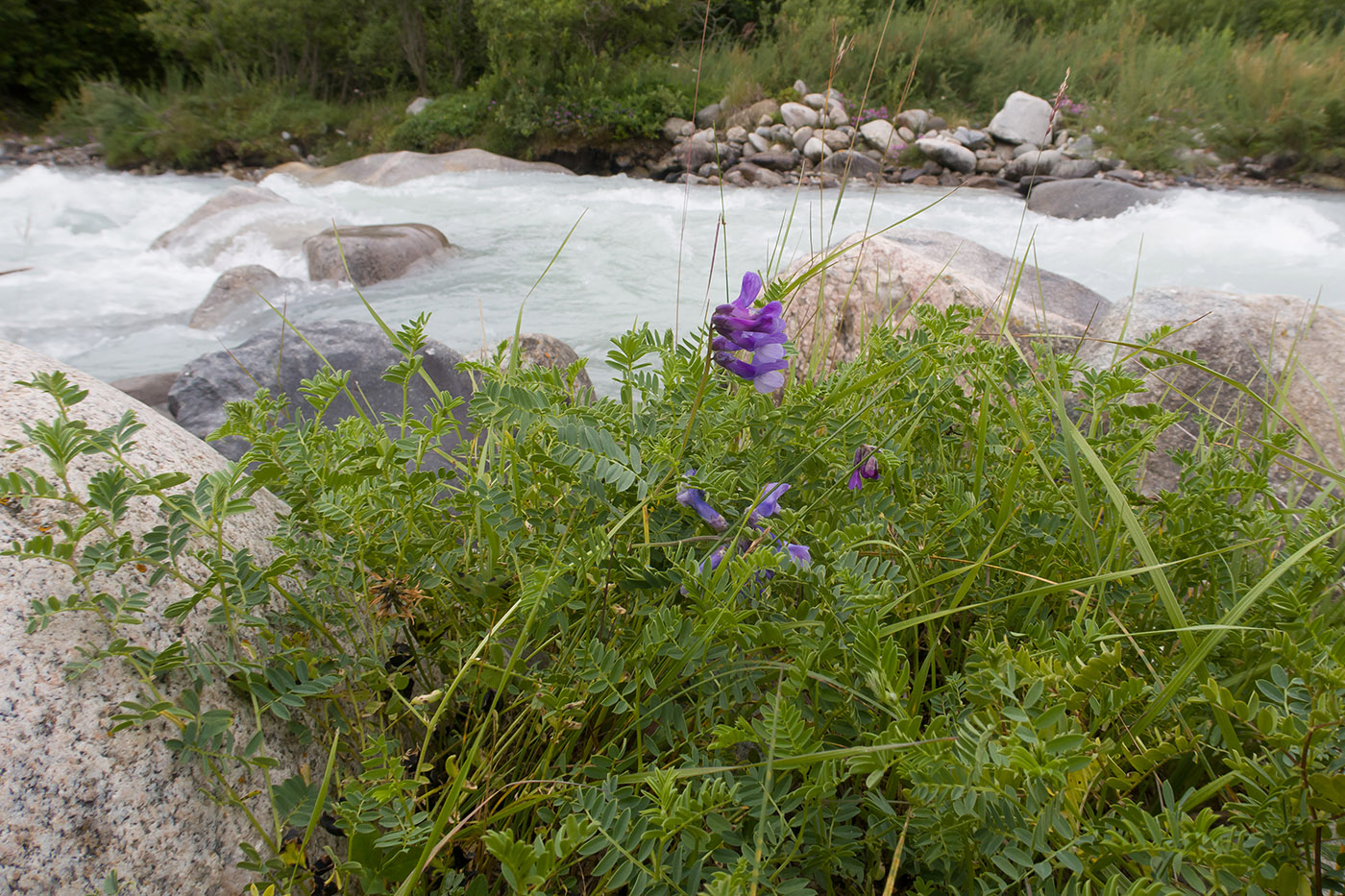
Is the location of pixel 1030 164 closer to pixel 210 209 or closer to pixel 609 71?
pixel 609 71

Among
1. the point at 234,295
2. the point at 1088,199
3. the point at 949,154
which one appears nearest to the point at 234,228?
the point at 234,295

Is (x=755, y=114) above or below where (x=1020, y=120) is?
below

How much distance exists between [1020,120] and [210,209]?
12.9 meters

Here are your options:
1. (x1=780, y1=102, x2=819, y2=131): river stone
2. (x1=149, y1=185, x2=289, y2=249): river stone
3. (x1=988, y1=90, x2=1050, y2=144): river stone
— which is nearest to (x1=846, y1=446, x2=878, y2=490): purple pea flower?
(x1=149, y1=185, x2=289, y2=249): river stone

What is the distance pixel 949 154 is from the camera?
12609 mm

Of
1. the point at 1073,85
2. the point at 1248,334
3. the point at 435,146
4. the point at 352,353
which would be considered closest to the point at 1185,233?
the point at 1248,334

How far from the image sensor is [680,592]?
4.31 ft

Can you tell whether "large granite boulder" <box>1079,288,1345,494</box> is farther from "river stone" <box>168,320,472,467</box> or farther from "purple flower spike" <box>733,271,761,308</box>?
"river stone" <box>168,320,472,467</box>

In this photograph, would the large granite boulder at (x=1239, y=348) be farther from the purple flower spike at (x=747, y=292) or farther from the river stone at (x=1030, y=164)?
the river stone at (x=1030, y=164)

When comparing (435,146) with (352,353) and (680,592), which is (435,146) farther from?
(680,592)

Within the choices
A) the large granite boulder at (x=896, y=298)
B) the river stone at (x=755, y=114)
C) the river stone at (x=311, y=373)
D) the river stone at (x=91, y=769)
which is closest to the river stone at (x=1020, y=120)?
the river stone at (x=755, y=114)

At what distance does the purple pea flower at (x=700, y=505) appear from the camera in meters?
1.16

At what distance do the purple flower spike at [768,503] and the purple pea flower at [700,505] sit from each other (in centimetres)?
6

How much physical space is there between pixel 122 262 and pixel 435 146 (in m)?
8.15
